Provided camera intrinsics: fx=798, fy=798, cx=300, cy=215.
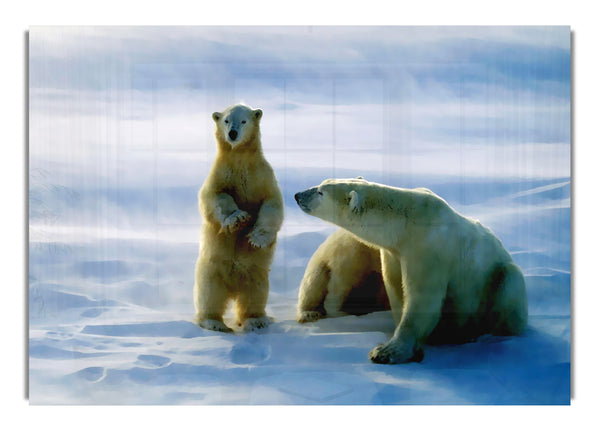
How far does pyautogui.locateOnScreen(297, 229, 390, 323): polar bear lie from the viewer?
514 centimetres

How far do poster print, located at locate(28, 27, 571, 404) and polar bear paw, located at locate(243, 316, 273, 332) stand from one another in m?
0.03

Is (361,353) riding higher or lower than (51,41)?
lower

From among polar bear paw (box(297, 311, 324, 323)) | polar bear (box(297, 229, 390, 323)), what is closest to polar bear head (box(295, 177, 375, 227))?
polar bear (box(297, 229, 390, 323))

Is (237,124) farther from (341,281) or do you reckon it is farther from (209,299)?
(341,281)

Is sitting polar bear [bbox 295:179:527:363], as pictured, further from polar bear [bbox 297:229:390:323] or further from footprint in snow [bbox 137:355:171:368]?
footprint in snow [bbox 137:355:171:368]

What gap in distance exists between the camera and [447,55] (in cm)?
503

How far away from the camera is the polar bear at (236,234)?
16.3 feet

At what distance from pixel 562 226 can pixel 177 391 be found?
264 cm

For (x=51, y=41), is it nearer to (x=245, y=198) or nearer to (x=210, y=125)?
(x=210, y=125)

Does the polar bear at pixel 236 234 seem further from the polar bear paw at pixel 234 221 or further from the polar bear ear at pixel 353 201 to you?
the polar bear ear at pixel 353 201

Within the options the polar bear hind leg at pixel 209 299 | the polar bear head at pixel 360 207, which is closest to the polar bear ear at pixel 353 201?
the polar bear head at pixel 360 207

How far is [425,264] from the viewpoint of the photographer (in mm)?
4793

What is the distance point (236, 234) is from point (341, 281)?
774 millimetres

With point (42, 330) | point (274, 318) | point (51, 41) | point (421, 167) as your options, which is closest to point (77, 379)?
point (42, 330)
